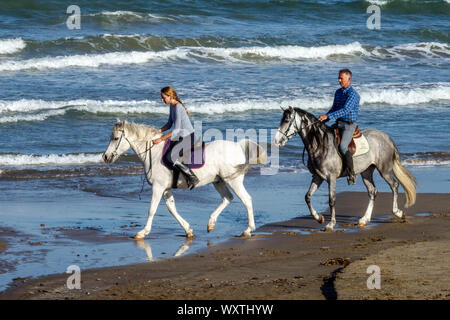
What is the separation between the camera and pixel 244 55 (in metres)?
31.2

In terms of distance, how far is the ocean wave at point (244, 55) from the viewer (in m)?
28.1

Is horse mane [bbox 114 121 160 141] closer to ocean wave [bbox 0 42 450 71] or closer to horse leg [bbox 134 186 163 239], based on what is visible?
horse leg [bbox 134 186 163 239]

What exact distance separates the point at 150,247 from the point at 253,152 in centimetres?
204

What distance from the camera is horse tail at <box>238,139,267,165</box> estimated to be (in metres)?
10.7

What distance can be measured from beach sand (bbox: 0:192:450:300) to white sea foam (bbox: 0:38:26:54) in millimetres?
20899

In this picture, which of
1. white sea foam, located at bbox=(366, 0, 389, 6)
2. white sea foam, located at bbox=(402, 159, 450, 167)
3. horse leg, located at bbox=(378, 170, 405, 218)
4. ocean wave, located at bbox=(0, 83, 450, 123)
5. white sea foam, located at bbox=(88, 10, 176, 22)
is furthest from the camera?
white sea foam, located at bbox=(366, 0, 389, 6)

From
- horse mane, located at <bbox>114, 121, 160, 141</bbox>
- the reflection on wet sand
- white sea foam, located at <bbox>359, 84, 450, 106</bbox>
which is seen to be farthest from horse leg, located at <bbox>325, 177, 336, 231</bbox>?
white sea foam, located at <bbox>359, 84, 450, 106</bbox>

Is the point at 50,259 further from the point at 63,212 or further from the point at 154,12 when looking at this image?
the point at 154,12

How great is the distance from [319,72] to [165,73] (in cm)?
615

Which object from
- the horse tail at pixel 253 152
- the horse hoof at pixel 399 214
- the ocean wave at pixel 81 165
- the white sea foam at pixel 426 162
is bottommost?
the ocean wave at pixel 81 165

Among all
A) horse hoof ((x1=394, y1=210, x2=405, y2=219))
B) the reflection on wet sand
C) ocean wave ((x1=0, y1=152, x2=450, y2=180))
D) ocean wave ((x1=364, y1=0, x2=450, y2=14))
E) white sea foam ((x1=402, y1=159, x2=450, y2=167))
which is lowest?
ocean wave ((x1=0, y1=152, x2=450, y2=180))

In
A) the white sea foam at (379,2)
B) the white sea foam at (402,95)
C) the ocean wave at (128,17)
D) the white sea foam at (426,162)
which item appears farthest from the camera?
the white sea foam at (379,2)

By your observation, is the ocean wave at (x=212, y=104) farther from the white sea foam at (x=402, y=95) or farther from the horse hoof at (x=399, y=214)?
the horse hoof at (x=399, y=214)

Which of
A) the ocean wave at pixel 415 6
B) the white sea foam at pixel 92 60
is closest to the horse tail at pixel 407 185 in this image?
the white sea foam at pixel 92 60
